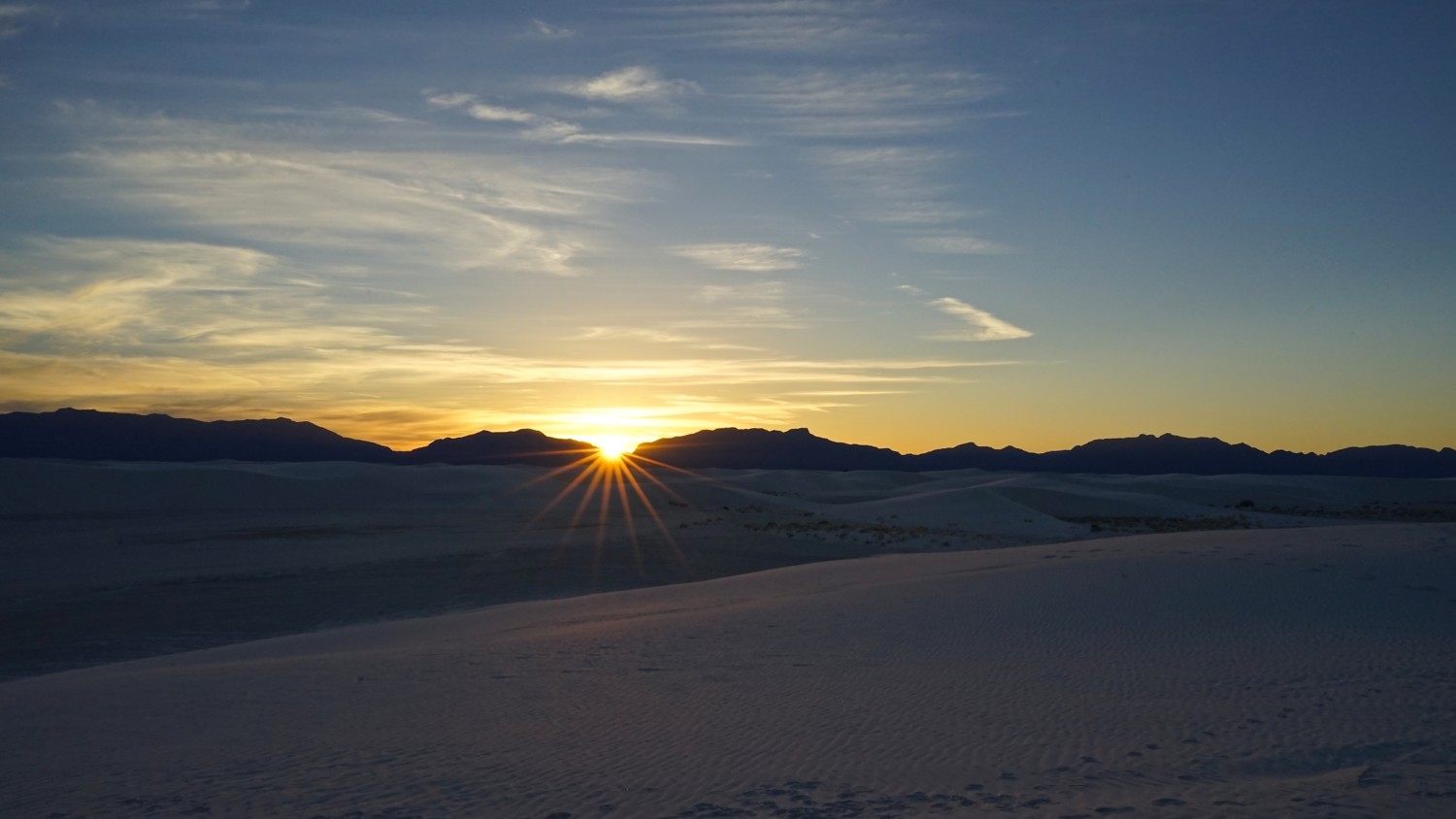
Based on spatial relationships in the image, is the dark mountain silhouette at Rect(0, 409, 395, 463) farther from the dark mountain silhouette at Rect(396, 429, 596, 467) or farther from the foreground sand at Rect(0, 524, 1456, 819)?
the foreground sand at Rect(0, 524, 1456, 819)

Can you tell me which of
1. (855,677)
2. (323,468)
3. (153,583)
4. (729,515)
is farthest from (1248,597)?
(323,468)

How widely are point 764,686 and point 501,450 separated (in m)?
178

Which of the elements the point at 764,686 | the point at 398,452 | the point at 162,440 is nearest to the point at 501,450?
the point at 398,452

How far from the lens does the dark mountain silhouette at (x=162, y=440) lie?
487 feet

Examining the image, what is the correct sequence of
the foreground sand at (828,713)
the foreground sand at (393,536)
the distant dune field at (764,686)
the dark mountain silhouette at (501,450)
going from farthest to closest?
the dark mountain silhouette at (501,450) → the foreground sand at (393,536) → the distant dune field at (764,686) → the foreground sand at (828,713)

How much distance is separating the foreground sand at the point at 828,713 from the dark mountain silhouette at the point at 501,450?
5651 inches

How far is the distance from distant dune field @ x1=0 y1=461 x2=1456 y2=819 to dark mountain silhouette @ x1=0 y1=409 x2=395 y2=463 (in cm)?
14060

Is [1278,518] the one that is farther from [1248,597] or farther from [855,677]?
[855,677]

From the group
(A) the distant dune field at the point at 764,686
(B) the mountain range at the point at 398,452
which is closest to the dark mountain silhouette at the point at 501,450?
(B) the mountain range at the point at 398,452

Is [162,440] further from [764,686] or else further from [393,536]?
[764,686]

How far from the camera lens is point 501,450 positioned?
18275cm

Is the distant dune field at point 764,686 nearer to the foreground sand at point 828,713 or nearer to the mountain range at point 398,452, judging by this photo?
the foreground sand at point 828,713

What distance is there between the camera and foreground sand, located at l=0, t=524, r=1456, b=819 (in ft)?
20.6

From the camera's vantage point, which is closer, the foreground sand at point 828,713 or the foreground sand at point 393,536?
the foreground sand at point 828,713
